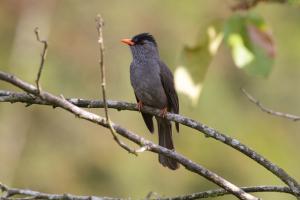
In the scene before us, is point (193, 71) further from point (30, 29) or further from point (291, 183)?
point (30, 29)

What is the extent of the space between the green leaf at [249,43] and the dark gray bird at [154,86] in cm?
194

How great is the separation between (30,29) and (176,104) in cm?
616

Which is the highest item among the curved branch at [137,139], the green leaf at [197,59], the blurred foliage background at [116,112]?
the blurred foliage background at [116,112]

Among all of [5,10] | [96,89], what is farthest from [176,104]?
[5,10]

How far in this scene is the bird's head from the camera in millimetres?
6453

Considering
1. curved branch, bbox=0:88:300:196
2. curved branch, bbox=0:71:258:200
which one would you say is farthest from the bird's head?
curved branch, bbox=0:71:258:200

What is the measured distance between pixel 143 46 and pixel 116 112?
4742 millimetres

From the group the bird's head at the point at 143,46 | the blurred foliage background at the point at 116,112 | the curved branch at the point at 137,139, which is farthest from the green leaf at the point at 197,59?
the blurred foliage background at the point at 116,112

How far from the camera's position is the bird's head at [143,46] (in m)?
6.45

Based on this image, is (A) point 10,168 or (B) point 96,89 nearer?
(A) point 10,168

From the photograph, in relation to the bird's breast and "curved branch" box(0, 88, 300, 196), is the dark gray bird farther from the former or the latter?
"curved branch" box(0, 88, 300, 196)

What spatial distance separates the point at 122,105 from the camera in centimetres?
464

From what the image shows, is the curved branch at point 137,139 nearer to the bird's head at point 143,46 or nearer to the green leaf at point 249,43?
the green leaf at point 249,43

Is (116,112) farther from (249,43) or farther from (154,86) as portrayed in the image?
(249,43)
